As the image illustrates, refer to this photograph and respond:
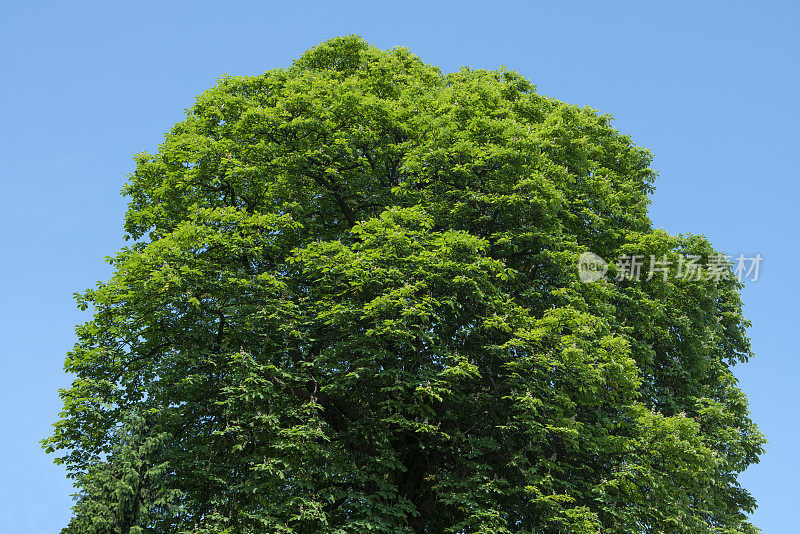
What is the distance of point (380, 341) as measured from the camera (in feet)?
62.6

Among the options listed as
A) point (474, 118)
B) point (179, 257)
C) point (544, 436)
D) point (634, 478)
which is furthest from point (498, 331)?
point (179, 257)

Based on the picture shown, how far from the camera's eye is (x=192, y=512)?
19938mm

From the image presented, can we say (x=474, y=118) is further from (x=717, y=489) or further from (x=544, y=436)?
(x=717, y=489)

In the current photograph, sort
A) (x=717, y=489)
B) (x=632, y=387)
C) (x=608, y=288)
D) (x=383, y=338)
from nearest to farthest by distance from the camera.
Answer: (x=383, y=338) < (x=632, y=387) < (x=608, y=288) < (x=717, y=489)

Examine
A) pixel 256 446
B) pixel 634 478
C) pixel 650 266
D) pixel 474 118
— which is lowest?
pixel 256 446

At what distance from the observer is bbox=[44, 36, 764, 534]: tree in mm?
18812

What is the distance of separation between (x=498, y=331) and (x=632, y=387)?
4158 mm

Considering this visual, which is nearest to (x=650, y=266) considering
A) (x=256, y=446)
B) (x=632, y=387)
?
(x=632, y=387)

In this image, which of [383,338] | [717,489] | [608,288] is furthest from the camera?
[717,489]

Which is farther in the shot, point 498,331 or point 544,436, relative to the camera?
point 498,331

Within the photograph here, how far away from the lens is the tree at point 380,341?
1881cm

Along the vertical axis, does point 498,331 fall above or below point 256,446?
above

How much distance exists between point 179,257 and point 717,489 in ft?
66.2

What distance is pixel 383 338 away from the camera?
19156 mm
